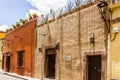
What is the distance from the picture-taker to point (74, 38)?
1544 cm

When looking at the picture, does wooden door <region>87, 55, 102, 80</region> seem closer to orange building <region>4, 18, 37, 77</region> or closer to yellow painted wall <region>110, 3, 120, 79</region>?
yellow painted wall <region>110, 3, 120, 79</region>

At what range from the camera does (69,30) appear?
52.8ft

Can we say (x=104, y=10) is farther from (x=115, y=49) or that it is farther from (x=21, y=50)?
(x=21, y=50)

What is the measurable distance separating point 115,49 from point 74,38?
14.0ft

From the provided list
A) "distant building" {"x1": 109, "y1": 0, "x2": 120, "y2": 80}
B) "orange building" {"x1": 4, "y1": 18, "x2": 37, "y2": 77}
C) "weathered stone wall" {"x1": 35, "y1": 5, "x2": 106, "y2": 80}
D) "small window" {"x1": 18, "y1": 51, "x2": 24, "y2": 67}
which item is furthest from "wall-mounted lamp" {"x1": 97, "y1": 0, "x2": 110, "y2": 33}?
"small window" {"x1": 18, "y1": 51, "x2": 24, "y2": 67}

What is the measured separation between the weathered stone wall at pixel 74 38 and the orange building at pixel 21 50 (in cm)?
330

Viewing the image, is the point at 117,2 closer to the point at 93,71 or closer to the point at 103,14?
the point at 103,14

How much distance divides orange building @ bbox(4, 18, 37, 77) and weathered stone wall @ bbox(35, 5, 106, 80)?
3.30 m

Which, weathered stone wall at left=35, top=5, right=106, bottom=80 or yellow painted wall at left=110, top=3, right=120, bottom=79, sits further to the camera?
weathered stone wall at left=35, top=5, right=106, bottom=80

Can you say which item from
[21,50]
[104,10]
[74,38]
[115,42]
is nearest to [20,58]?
[21,50]

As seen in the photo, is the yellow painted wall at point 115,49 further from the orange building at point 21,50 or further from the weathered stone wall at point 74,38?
the orange building at point 21,50

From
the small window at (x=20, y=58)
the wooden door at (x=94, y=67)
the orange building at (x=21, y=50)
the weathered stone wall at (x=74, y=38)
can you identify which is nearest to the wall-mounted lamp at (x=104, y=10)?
the weathered stone wall at (x=74, y=38)

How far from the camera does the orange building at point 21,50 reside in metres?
22.8

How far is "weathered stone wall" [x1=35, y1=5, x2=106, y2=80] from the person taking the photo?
43.1 feet
